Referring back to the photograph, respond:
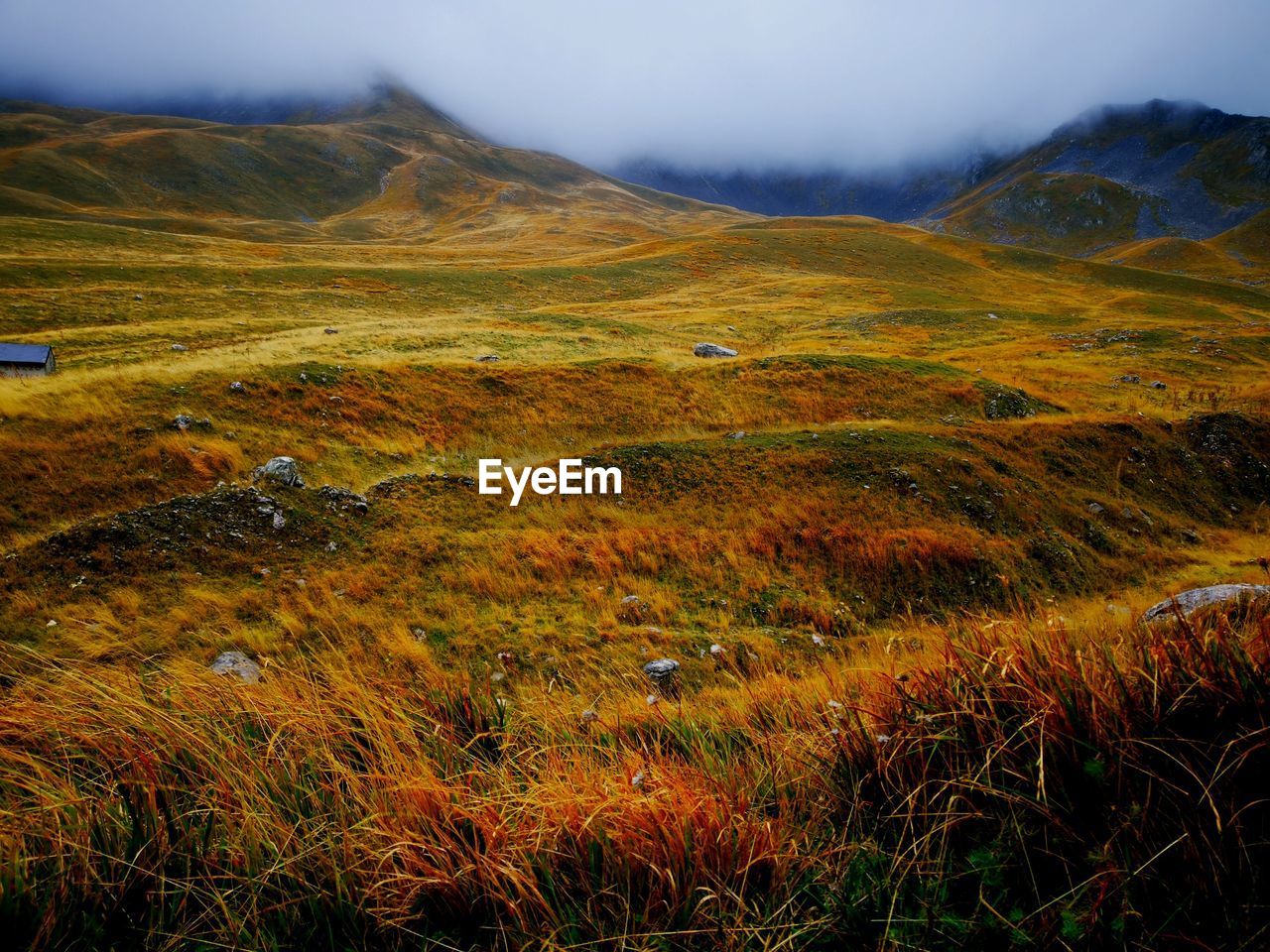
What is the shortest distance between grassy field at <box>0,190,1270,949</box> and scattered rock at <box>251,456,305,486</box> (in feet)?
2.46

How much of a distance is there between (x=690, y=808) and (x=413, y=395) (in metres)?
19.0

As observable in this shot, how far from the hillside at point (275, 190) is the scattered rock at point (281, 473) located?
294ft

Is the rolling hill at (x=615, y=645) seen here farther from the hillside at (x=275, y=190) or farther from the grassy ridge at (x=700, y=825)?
the hillside at (x=275, y=190)

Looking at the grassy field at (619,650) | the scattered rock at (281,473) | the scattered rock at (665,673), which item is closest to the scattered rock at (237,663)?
the grassy field at (619,650)

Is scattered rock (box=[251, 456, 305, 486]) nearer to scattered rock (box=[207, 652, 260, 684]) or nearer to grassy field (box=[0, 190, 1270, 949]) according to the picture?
grassy field (box=[0, 190, 1270, 949])

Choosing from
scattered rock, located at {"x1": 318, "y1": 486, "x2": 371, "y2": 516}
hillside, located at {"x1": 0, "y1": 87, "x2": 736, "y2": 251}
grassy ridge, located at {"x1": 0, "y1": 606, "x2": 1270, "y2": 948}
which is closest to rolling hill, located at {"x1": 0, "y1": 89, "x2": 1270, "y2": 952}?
grassy ridge, located at {"x1": 0, "y1": 606, "x2": 1270, "y2": 948}

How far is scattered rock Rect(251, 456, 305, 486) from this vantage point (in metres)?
11.4

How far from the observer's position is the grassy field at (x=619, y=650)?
6.73 feet

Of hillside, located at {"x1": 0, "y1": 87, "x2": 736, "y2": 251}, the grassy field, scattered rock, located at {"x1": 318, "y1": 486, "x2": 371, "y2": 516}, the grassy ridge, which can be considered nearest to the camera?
the grassy ridge

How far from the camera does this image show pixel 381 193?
171 m

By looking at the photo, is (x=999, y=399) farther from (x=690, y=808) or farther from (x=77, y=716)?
(x=77, y=716)

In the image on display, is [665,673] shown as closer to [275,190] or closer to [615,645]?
[615,645]

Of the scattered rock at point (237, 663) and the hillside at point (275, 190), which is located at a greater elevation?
the hillside at point (275, 190)

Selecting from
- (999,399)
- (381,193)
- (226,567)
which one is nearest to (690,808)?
(226,567)
